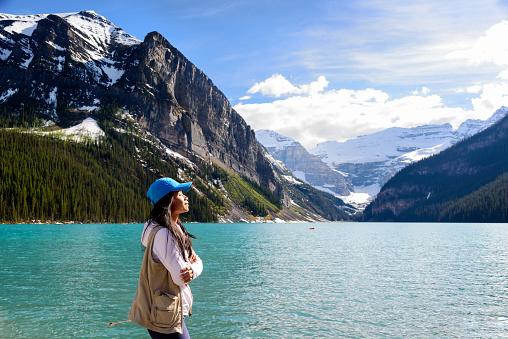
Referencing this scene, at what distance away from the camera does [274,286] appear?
30141mm

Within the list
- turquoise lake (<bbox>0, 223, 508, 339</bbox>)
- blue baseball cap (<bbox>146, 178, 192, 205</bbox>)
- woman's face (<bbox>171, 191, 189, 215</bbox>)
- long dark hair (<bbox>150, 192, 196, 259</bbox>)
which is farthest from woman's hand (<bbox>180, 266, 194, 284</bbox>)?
turquoise lake (<bbox>0, 223, 508, 339</bbox>)

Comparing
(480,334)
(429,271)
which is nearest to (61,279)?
(480,334)

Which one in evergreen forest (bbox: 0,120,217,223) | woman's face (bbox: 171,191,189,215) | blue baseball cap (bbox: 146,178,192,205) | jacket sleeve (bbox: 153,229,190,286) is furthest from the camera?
evergreen forest (bbox: 0,120,217,223)

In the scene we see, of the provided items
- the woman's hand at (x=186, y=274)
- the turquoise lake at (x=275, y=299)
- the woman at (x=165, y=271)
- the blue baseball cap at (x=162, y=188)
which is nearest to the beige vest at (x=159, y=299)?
the woman at (x=165, y=271)

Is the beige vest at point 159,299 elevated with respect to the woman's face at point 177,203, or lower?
lower

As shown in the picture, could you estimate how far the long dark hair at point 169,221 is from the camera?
6.54 metres

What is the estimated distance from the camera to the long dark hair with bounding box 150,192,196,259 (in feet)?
21.5

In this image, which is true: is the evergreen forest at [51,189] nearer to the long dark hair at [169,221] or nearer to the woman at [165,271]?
the woman at [165,271]

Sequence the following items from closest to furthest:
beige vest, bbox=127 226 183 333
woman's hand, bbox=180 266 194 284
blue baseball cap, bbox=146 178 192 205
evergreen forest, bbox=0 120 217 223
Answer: woman's hand, bbox=180 266 194 284 → beige vest, bbox=127 226 183 333 → blue baseball cap, bbox=146 178 192 205 → evergreen forest, bbox=0 120 217 223

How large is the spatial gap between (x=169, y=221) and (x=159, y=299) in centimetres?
140

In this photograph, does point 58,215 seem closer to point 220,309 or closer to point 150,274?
point 220,309

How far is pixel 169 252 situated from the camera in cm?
629

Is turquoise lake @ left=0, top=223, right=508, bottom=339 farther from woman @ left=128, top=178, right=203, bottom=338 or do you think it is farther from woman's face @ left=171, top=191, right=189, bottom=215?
woman's face @ left=171, top=191, right=189, bottom=215

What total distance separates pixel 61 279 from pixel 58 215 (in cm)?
13904
